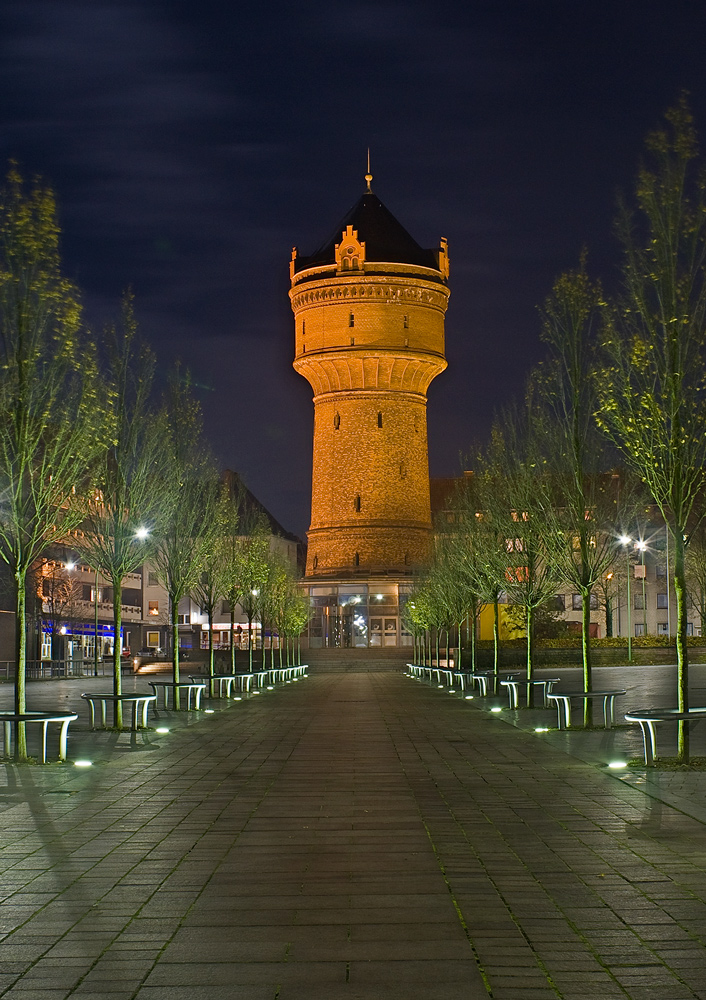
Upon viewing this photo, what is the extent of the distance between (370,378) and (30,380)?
61.4 m

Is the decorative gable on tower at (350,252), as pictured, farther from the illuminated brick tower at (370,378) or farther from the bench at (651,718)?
the bench at (651,718)

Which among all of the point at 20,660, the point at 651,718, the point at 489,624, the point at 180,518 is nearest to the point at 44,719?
the point at 20,660

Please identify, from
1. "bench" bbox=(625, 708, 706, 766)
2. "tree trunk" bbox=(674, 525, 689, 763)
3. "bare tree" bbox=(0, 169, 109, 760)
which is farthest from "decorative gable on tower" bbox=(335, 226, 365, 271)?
"bench" bbox=(625, 708, 706, 766)

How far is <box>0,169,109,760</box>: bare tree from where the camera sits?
1731 cm

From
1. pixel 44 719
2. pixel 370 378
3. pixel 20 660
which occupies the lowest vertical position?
pixel 44 719

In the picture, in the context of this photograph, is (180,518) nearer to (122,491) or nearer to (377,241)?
(122,491)

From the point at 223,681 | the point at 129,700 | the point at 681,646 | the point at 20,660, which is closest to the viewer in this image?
the point at 681,646

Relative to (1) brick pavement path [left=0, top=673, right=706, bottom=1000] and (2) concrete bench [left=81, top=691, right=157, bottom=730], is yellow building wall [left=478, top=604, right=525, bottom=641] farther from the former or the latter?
(1) brick pavement path [left=0, top=673, right=706, bottom=1000]

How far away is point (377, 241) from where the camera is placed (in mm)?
79500

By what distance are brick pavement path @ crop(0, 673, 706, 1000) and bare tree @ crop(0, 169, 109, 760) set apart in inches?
132

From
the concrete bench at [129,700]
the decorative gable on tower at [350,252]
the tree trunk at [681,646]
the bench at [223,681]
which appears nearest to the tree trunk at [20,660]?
the concrete bench at [129,700]

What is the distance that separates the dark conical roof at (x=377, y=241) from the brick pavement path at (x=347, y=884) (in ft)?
215

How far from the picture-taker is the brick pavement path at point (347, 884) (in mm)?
6266

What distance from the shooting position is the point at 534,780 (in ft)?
47.3
